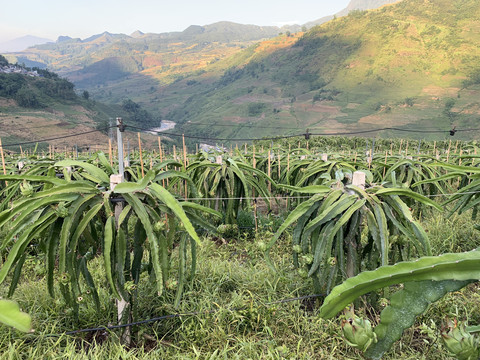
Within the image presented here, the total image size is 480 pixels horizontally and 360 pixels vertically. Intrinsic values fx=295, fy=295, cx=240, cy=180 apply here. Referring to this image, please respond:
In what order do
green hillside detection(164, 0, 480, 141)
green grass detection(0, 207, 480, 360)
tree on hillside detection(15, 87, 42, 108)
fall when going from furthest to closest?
green hillside detection(164, 0, 480, 141) → tree on hillside detection(15, 87, 42, 108) → green grass detection(0, 207, 480, 360)

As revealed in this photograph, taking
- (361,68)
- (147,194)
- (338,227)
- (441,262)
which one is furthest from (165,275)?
(361,68)

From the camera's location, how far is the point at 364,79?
236 feet

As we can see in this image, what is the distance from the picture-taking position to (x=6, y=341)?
6.61 ft

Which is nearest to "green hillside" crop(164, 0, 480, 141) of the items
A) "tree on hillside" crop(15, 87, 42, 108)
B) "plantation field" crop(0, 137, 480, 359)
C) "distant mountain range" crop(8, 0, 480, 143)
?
"distant mountain range" crop(8, 0, 480, 143)

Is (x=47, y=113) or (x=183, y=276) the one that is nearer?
(x=183, y=276)

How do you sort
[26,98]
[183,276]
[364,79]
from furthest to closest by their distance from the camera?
1. [364,79]
2. [26,98]
3. [183,276]

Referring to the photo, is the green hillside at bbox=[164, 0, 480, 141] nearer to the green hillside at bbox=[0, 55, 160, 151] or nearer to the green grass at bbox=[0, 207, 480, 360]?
the green hillside at bbox=[0, 55, 160, 151]

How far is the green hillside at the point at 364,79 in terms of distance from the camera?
5512 centimetres

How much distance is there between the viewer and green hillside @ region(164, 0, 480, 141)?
5512 centimetres

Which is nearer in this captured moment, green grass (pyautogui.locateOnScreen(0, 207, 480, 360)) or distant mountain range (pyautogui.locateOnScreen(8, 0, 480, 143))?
green grass (pyautogui.locateOnScreen(0, 207, 480, 360))

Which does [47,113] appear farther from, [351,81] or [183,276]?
[351,81]

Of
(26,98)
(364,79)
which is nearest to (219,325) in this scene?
(26,98)

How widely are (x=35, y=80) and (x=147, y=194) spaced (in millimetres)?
75037

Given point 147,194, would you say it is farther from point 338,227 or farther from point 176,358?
point 338,227
